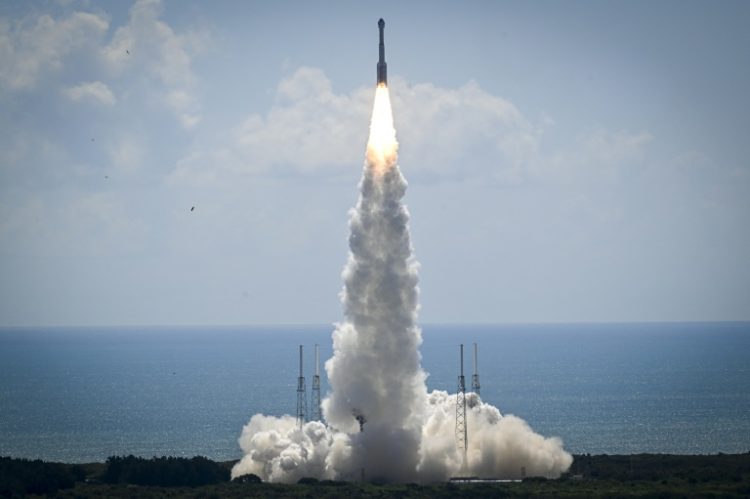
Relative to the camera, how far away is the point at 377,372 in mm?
85000

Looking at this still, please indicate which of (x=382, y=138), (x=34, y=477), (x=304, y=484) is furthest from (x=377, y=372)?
(x=34, y=477)

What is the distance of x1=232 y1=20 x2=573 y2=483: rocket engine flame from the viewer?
84875mm

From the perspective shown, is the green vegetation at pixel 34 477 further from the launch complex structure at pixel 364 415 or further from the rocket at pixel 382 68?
the rocket at pixel 382 68

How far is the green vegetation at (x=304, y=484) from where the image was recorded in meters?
80.9

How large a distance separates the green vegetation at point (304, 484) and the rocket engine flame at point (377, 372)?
2023mm

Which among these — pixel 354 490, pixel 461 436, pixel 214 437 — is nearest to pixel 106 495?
pixel 354 490

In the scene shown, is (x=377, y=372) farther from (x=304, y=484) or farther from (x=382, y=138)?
(x=382, y=138)

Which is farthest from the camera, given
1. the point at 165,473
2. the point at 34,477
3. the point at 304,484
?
the point at 165,473

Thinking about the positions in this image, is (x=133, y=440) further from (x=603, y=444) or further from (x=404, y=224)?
(x=404, y=224)

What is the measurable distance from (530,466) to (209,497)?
73.2 ft

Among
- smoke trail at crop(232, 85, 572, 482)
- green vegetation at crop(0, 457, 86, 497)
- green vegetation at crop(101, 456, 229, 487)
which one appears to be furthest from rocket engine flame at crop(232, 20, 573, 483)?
green vegetation at crop(0, 457, 86, 497)

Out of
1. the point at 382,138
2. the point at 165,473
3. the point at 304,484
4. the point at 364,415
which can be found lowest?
the point at 304,484

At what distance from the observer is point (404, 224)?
8625 cm

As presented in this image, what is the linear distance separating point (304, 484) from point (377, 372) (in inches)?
321
